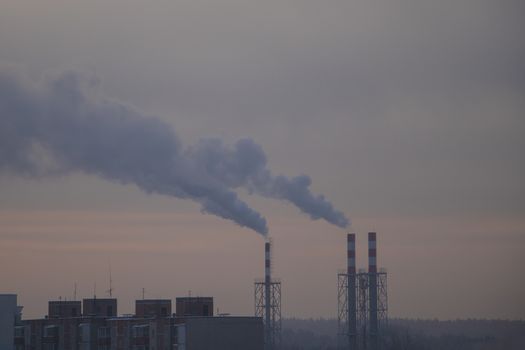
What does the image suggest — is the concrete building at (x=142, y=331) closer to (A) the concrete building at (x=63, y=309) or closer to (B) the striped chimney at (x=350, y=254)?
(A) the concrete building at (x=63, y=309)

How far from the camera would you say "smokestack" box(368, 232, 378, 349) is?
250 feet

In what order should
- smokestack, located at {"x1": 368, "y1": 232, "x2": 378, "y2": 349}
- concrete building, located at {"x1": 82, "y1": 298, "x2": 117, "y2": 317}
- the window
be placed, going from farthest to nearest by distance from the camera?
smokestack, located at {"x1": 368, "y1": 232, "x2": 378, "y2": 349}
concrete building, located at {"x1": 82, "y1": 298, "x2": 117, "y2": 317}
the window

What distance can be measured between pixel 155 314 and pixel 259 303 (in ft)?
88.1

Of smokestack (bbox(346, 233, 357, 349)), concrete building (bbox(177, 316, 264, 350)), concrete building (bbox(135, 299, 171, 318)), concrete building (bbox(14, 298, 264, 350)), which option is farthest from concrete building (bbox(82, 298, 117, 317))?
smokestack (bbox(346, 233, 357, 349))

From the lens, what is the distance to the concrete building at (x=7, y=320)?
53.6 m

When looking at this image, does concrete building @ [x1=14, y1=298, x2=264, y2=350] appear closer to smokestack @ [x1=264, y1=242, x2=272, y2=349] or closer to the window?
the window

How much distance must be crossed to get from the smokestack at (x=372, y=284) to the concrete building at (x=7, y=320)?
3129cm

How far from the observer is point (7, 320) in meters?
53.8

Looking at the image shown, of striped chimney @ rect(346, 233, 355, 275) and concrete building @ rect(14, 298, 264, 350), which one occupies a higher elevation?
striped chimney @ rect(346, 233, 355, 275)

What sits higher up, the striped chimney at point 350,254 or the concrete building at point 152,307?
the striped chimney at point 350,254

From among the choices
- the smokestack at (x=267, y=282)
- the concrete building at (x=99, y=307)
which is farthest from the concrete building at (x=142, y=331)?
the smokestack at (x=267, y=282)

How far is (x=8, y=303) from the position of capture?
5388 cm

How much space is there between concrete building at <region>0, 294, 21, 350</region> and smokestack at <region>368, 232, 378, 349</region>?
31.3m

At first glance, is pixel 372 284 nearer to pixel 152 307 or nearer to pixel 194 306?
pixel 194 306
